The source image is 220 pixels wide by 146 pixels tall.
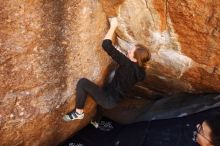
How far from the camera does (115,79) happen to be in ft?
9.12

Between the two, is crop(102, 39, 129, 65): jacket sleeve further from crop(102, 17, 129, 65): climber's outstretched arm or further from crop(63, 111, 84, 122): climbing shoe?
crop(63, 111, 84, 122): climbing shoe

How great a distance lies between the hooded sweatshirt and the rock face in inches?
6.6

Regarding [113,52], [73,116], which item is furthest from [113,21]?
[73,116]

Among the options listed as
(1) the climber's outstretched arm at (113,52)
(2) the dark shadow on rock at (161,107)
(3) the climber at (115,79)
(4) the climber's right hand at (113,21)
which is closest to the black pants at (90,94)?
(3) the climber at (115,79)

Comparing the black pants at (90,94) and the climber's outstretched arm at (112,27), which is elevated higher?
the climber's outstretched arm at (112,27)

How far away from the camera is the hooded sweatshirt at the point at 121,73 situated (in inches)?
102

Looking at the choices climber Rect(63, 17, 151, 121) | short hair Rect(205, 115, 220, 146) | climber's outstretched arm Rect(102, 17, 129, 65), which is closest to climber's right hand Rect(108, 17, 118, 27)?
climber Rect(63, 17, 151, 121)

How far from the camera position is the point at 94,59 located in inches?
111

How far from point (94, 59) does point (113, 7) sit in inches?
15.9

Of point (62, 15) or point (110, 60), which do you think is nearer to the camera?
point (62, 15)

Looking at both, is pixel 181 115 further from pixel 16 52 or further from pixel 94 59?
pixel 16 52

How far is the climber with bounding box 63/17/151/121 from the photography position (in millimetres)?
2598

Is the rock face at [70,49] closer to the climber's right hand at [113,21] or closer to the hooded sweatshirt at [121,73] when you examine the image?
the climber's right hand at [113,21]

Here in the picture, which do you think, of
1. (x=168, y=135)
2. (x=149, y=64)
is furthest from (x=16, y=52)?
(x=168, y=135)
